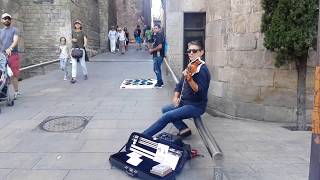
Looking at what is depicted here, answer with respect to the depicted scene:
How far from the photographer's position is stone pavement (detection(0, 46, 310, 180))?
4.50m

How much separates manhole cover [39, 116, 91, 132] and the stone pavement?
14 centimetres

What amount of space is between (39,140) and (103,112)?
1940mm

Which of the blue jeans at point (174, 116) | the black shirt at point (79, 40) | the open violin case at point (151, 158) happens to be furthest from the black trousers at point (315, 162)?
the black shirt at point (79, 40)

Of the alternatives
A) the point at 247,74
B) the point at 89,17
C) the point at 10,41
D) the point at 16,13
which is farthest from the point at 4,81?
the point at 89,17

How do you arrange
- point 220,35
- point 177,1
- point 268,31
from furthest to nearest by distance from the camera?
point 177,1, point 220,35, point 268,31

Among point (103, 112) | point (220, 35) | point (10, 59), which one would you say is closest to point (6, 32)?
point (10, 59)

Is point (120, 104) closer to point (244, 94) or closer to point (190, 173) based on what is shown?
point (244, 94)

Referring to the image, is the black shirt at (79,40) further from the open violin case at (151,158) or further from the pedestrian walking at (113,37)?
the pedestrian walking at (113,37)

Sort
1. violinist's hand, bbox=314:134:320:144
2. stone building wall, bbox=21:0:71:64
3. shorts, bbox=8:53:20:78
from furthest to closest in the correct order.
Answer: stone building wall, bbox=21:0:71:64
shorts, bbox=8:53:20:78
violinist's hand, bbox=314:134:320:144

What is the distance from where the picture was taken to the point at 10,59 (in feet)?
27.2

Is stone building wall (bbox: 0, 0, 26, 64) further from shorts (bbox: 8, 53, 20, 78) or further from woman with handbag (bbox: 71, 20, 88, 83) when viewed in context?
shorts (bbox: 8, 53, 20, 78)

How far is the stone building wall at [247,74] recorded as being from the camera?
814 centimetres

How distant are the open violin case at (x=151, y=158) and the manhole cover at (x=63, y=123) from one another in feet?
6.18

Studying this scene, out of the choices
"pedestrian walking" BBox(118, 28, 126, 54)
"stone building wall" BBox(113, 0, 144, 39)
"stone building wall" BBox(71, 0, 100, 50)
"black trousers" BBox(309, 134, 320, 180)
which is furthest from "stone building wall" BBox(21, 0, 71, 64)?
"stone building wall" BBox(113, 0, 144, 39)
